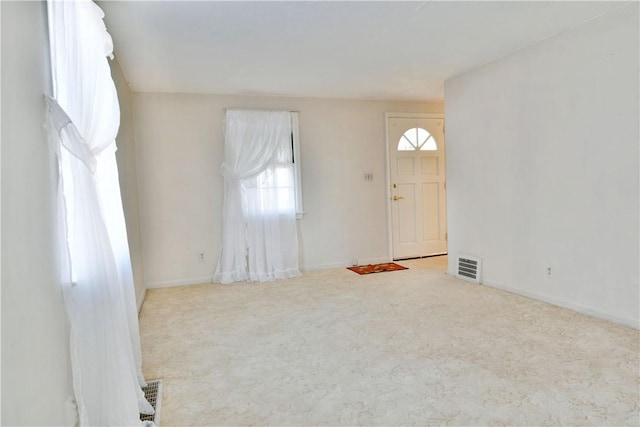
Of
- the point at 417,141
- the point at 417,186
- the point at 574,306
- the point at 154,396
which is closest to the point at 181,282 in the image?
the point at 154,396

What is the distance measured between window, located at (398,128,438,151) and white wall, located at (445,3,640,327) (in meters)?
1.18

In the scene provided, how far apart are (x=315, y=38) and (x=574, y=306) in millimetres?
3043

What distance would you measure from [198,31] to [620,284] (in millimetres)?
3629

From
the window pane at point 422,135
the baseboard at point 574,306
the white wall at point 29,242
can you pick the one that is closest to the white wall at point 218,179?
the window pane at point 422,135

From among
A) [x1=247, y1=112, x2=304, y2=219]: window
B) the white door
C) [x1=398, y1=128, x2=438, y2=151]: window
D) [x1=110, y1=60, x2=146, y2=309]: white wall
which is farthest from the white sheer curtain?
[x1=398, y1=128, x2=438, y2=151]: window

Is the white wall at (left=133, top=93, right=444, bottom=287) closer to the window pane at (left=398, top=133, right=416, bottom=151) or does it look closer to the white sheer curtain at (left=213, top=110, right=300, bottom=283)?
the white sheer curtain at (left=213, top=110, right=300, bottom=283)

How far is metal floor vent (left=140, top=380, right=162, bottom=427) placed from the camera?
1.90m

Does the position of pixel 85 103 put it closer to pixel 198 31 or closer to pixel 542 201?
pixel 198 31

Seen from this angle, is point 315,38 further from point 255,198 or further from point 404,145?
point 404,145

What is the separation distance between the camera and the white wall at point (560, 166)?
9.25 feet

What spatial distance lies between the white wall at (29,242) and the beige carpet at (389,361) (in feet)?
2.45

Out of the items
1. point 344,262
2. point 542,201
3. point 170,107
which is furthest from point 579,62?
point 170,107

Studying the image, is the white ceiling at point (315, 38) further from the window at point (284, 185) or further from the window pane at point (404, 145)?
the window pane at point (404, 145)

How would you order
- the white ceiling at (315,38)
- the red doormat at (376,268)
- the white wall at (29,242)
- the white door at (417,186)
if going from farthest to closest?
the white door at (417,186) → the red doormat at (376,268) → the white ceiling at (315,38) → the white wall at (29,242)
